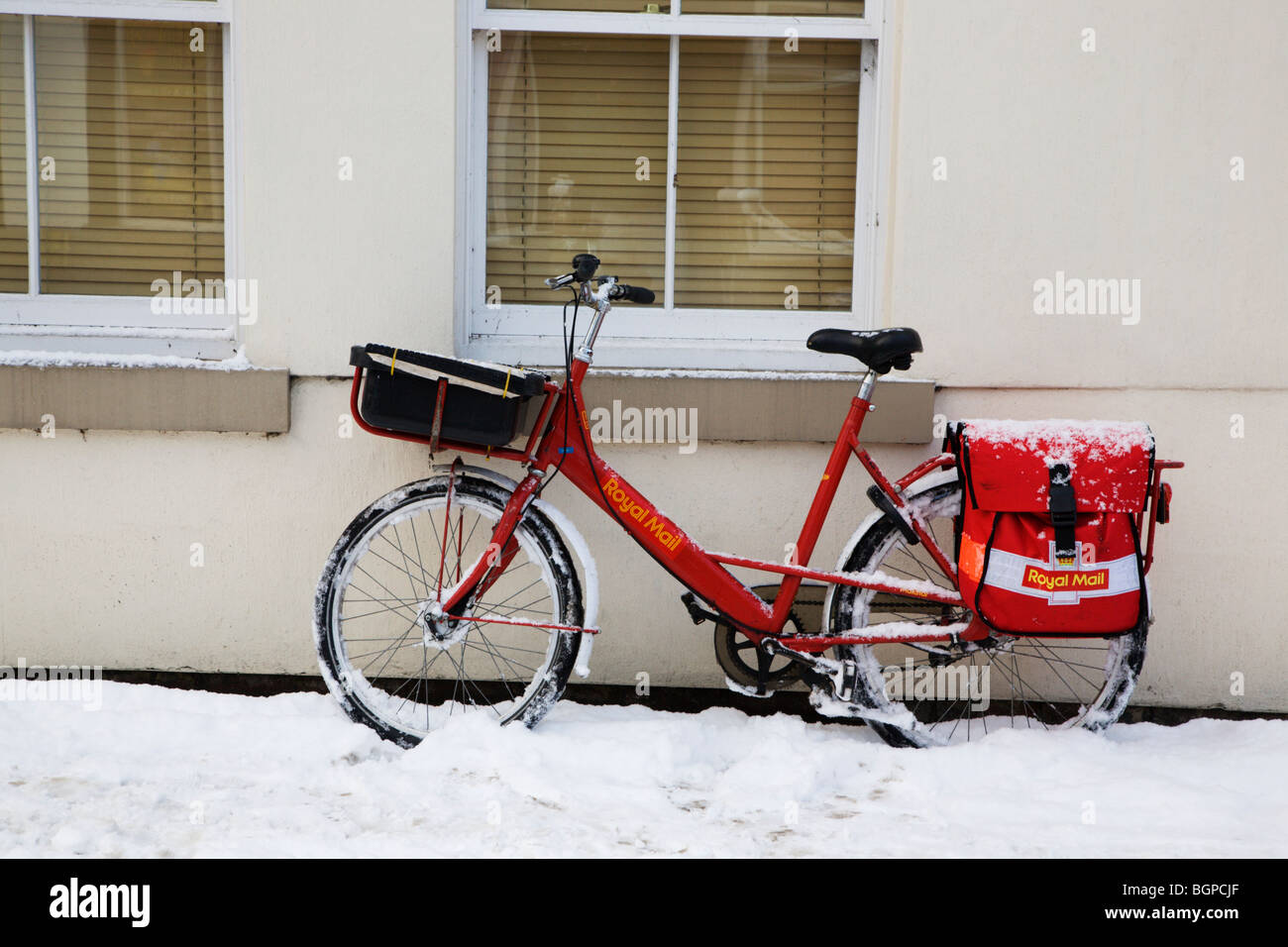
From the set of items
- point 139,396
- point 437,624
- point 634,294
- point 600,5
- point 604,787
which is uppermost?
point 600,5

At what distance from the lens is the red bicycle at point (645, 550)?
3.46m

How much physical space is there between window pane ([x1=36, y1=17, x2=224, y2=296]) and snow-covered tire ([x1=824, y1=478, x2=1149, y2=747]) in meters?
2.44

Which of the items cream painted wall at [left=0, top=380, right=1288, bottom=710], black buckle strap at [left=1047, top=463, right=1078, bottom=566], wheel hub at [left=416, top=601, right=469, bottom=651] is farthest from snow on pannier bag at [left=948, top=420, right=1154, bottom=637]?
wheel hub at [left=416, top=601, right=469, bottom=651]

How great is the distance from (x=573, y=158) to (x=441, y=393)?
1185 mm

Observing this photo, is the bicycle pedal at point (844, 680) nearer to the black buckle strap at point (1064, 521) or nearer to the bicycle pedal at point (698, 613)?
the bicycle pedal at point (698, 613)

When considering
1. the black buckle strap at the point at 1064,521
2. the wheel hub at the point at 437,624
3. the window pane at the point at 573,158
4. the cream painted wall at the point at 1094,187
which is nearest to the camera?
the black buckle strap at the point at 1064,521

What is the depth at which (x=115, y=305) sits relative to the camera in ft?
13.6

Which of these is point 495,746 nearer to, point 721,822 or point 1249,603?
point 721,822

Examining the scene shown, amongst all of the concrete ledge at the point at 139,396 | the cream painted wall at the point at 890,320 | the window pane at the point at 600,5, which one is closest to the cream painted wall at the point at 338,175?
the cream painted wall at the point at 890,320

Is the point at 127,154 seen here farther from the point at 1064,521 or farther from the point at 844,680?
the point at 1064,521

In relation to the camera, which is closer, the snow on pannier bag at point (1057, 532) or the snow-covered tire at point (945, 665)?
the snow on pannier bag at point (1057, 532)

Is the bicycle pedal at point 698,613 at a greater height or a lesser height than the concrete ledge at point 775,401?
lesser

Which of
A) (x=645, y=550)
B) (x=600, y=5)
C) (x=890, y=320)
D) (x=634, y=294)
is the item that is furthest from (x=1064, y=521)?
(x=600, y=5)

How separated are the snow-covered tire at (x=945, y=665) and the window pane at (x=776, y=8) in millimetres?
1653
